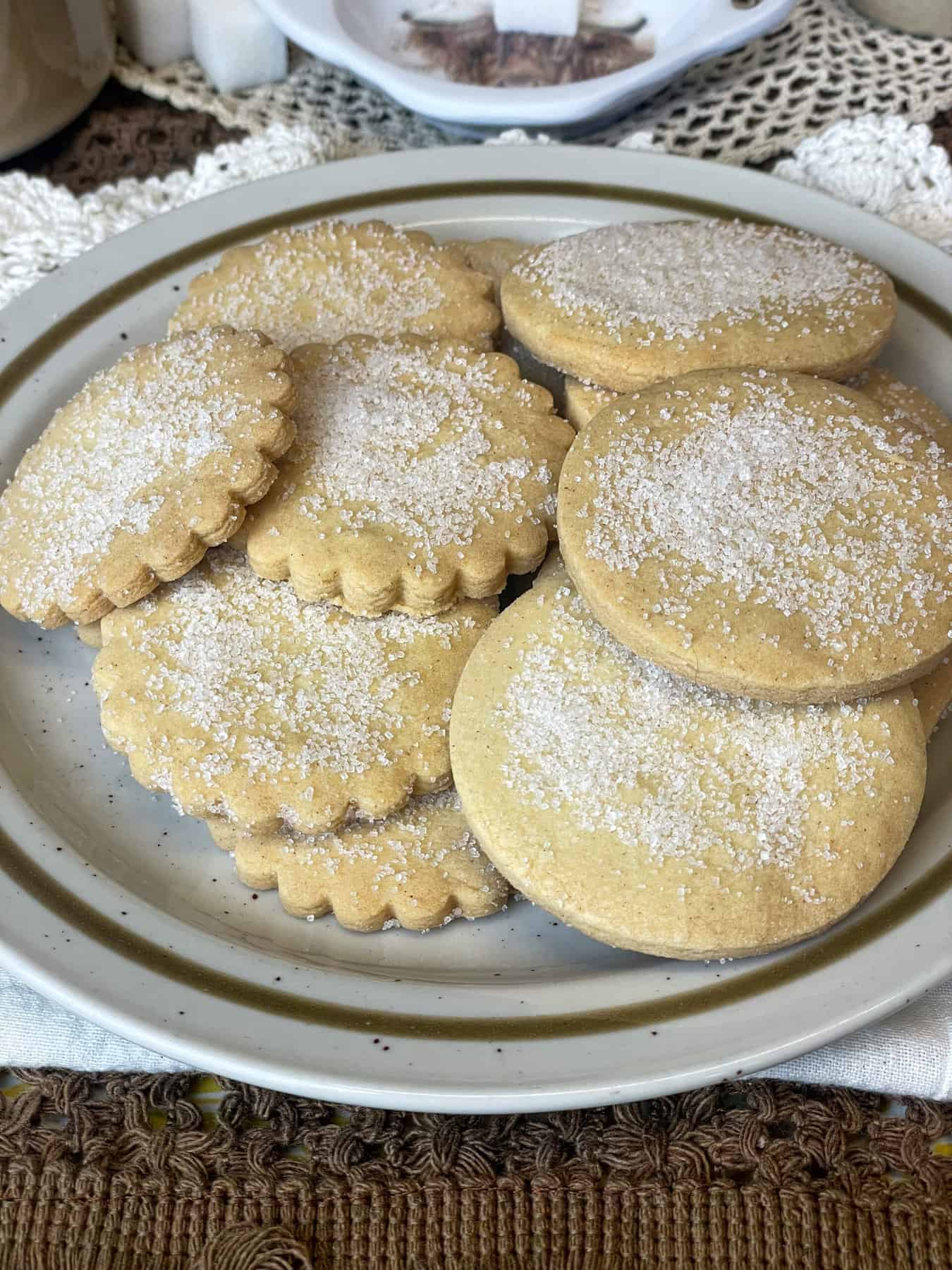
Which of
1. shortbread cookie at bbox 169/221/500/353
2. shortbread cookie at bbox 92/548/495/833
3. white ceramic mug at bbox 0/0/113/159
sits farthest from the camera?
white ceramic mug at bbox 0/0/113/159

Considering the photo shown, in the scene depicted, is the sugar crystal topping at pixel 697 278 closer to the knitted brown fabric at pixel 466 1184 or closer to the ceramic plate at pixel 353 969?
the ceramic plate at pixel 353 969

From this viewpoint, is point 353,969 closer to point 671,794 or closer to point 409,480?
point 671,794

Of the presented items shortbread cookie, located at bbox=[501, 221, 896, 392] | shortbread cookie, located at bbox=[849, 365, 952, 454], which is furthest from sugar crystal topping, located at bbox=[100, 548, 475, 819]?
shortbread cookie, located at bbox=[849, 365, 952, 454]

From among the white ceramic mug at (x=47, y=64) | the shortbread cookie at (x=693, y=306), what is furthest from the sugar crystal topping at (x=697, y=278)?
the white ceramic mug at (x=47, y=64)

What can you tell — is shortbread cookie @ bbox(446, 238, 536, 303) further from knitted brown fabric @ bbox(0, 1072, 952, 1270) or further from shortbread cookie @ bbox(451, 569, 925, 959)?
knitted brown fabric @ bbox(0, 1072, 952, 1270)

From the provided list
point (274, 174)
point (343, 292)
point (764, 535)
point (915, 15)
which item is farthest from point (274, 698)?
point (915, 15)

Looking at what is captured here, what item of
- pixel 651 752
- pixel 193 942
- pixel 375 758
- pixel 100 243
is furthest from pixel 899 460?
pixel 100 243

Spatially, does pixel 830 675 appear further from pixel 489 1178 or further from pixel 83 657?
pixel 83 657
